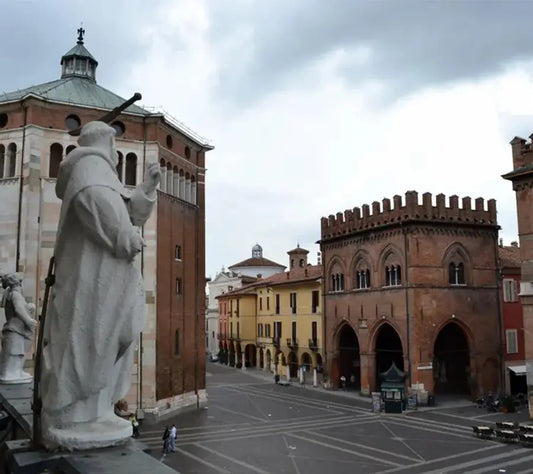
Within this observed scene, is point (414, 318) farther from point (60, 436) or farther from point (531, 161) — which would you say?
point (60, 436)

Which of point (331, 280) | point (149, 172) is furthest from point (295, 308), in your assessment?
point (149, 172)

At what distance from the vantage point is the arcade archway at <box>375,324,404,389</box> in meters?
37.0

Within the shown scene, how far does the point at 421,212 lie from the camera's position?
3431 cm

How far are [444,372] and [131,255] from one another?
39079mm

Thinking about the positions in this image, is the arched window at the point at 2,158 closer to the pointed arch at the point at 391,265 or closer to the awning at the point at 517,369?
the pointed arch at the point at 391,265

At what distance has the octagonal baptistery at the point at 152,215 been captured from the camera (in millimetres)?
25359

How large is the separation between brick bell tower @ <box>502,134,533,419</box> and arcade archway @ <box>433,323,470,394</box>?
10186mm

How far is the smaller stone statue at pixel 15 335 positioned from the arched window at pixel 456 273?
3085 cm

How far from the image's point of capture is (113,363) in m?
3.62

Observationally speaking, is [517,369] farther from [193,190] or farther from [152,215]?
[152,215]

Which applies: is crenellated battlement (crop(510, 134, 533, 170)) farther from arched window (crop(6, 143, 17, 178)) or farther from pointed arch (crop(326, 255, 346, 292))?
arched window (crop(6, 143, 17, 178))

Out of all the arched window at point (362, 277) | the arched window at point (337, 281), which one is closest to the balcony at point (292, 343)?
the arched window at point (337, 281)

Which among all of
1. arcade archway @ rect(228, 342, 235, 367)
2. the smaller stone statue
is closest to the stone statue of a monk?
the smaller stone statue

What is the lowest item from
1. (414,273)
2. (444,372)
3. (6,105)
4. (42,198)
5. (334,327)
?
(444,372)
